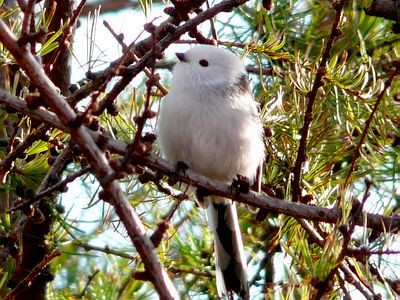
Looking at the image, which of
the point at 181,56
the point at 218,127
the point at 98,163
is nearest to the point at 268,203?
the point at 218,127

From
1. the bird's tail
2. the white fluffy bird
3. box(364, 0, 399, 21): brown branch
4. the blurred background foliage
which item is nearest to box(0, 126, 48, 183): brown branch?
the blurred background foliage

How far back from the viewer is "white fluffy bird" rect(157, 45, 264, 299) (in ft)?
7.19

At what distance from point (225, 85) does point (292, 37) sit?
439 mm

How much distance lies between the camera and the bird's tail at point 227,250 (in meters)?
2.27

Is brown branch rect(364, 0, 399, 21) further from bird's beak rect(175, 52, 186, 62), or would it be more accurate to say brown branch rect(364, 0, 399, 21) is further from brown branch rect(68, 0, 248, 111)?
bird's beak rect(175, 52, 186, 62)

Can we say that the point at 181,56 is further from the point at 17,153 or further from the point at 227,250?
the point at 17,153

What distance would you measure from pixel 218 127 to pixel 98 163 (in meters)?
1.02

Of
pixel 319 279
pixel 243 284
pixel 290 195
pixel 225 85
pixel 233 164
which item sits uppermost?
pixel 225 85

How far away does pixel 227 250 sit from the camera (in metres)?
2.38

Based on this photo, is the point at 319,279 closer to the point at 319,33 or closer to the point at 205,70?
the point at 205,70

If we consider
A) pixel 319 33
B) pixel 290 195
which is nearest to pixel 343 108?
pixel 290 195

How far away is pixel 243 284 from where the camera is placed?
7.61 feet

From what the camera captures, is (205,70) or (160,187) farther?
(205,70)

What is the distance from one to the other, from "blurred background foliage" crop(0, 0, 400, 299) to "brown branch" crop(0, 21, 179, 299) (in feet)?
1.59
